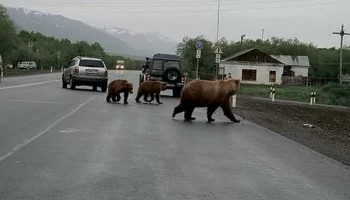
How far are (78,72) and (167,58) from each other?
16.3ft

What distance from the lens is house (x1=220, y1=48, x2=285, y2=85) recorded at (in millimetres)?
78188

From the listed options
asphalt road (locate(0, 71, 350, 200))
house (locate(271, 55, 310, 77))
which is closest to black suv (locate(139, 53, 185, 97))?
asphalt road (locate(0, 71, 350, 200))

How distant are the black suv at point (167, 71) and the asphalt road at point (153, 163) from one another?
14.4 meters

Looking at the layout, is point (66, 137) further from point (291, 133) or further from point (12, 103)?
point (12, 103)

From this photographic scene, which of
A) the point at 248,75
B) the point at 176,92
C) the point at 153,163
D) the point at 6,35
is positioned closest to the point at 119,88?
the point at 176,92

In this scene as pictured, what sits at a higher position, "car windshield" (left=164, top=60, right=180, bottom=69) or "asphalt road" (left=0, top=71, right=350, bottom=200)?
"car windshield" (left=164, top=60, right=180, bottom=69)

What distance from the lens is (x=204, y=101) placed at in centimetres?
1727

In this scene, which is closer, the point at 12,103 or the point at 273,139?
the point at 273,139

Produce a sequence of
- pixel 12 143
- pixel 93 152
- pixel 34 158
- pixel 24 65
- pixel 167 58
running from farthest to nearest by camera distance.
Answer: pixel 24 65 < pixel 167 58 < pixel 12 143 < pixel 93 152 < pixel 34 158

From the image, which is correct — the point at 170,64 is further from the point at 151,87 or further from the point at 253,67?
the point at 253,67

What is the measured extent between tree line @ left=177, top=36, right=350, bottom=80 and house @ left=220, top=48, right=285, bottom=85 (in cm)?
321

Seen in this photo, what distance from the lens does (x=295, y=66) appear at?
9056cm

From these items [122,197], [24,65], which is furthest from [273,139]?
[24,65]

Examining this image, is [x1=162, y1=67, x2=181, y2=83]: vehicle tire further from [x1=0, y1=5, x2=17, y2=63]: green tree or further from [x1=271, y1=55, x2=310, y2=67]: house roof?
[x1=271, y1=55, x2=310, y2=67]: house roof
